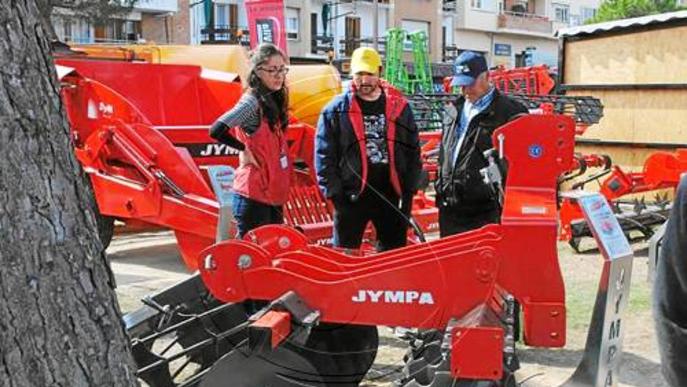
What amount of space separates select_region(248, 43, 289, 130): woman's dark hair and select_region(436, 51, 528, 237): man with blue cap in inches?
36.2

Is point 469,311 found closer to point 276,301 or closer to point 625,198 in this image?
point 276,301

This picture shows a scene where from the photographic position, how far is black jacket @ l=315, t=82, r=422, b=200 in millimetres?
5035

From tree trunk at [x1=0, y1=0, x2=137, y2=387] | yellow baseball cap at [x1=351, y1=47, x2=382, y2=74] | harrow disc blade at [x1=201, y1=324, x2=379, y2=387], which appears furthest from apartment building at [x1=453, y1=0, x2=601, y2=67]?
tree trunk at [x1=0, y1=0, x2=137, y2=387]

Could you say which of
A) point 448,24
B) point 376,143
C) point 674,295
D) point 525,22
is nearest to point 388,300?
point 376,143

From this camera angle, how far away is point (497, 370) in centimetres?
327

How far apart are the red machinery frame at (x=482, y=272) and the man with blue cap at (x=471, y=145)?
46.5 inches

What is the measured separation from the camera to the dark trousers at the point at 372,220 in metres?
5.14

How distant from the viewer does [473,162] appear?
489 centimetres

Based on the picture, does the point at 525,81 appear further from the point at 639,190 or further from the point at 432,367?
the point at 432,367

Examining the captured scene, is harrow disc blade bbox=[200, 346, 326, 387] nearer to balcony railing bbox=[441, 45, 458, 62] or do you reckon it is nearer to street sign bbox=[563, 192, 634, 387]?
street sign bbox=[563, 192, 634, 387]

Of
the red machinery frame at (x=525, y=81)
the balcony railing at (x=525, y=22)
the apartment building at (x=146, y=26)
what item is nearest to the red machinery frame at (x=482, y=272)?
the red machinery frame at (x=525, y=81)

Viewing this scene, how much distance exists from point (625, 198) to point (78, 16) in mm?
17984

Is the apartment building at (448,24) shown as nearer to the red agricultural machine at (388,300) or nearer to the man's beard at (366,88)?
the man's beard at (366,88)

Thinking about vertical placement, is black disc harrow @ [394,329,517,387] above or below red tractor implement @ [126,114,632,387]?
below
